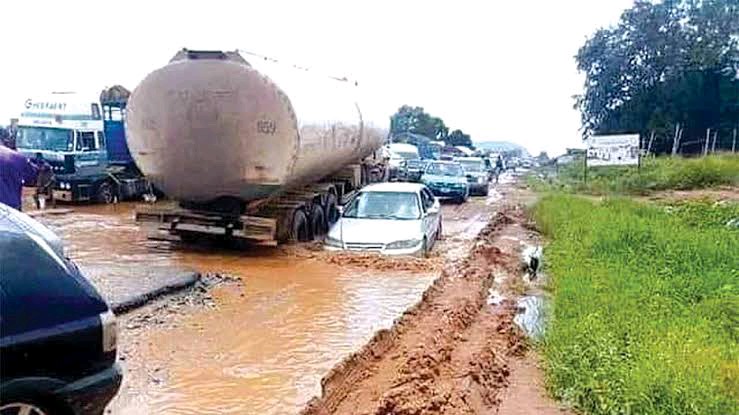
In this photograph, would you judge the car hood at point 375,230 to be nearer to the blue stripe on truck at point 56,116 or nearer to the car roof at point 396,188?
the car roof at point 396,188

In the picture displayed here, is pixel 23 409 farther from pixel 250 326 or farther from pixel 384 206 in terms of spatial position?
pixel 384 206

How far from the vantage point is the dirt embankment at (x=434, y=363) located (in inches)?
247

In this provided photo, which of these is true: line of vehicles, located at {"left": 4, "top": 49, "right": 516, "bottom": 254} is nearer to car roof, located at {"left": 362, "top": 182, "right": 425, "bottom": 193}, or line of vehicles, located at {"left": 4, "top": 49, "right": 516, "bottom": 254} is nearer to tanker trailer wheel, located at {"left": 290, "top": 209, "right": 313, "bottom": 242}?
tanker trailer wheel, located at {"left": 290, "top": 209, "right": 313, "bottom": 242}

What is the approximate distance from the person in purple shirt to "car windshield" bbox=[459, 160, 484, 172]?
83.9ft

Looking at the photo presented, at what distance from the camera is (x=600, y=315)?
8.12 m

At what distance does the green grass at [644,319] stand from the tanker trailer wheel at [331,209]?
18.6 ft

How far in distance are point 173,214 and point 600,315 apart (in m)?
9.71

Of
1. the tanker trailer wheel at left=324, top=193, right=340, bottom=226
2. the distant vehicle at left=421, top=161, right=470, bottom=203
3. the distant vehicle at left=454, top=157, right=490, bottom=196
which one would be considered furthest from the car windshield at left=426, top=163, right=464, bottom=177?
the tanker trailer wheel at left=324, top=193, right=340, bottom=226

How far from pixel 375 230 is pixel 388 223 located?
0.35 meters

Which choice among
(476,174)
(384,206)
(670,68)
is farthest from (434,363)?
(670,68)

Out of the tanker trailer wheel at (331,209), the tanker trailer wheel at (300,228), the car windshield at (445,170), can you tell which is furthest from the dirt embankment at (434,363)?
the car windshield at (445,170)

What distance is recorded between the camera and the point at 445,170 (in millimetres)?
30125

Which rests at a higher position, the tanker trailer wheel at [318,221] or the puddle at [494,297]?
the tanker trailer wheel at [318,221]

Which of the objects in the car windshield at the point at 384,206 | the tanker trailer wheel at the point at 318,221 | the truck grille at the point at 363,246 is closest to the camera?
the truck grille at the point at 363,246
